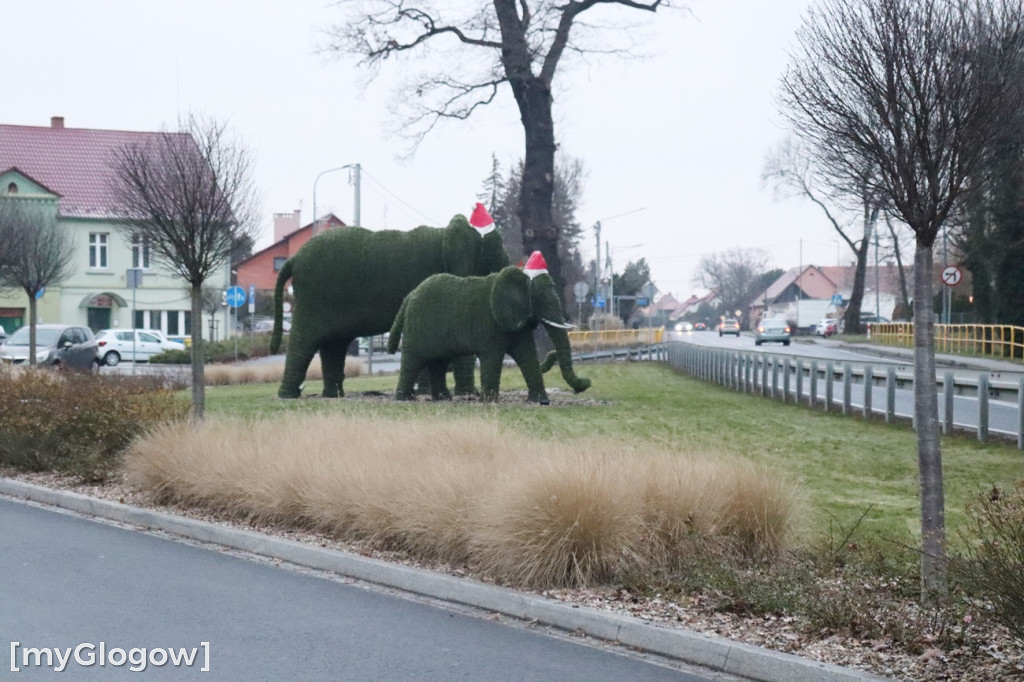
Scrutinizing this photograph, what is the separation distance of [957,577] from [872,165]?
240 centimetres

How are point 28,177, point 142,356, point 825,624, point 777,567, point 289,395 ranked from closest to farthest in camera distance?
point 825,624
point 777,567
point 289,395
point 142,356
point 28,177

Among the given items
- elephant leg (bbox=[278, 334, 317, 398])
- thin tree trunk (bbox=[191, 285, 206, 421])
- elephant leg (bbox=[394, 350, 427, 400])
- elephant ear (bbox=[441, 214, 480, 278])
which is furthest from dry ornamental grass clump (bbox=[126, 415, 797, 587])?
elephant leg (bbox=[278, 334, 317, 398])

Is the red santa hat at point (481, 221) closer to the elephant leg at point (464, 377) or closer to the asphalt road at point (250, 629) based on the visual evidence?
the elephant leg at point (464, 377)

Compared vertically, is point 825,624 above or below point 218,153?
below

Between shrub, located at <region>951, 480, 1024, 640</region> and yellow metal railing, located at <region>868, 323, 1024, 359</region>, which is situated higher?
yellow metal railing, located at <region>868, 323, 1024, 359</region>

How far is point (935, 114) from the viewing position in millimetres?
6836

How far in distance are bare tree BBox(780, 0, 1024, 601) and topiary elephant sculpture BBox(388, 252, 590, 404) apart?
1241 cm

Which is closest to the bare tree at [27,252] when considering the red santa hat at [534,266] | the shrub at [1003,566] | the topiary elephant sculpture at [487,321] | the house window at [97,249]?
the topiary elephant sculpture at [487,321]

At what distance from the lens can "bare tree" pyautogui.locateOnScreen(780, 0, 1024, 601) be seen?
6793 millimetres

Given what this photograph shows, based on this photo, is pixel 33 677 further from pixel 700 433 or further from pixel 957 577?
pixel 700 433

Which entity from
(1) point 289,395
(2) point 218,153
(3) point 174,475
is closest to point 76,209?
(1) point 289,395

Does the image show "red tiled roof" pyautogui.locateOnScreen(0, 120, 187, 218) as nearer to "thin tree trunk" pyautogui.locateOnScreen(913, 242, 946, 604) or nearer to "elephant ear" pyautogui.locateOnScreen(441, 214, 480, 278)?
"elephant ear" pyautogui.locateOnScreen(441, 214, 480, 278)

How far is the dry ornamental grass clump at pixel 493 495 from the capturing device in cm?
785

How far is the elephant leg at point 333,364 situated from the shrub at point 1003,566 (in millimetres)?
17158
